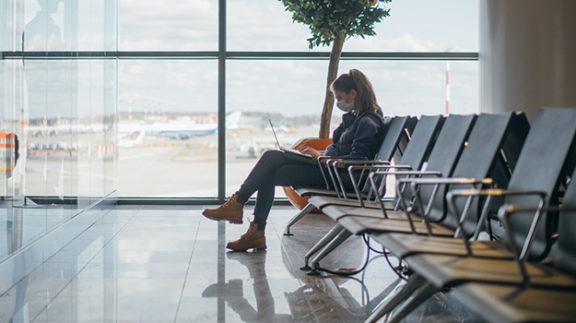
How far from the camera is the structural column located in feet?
20.9

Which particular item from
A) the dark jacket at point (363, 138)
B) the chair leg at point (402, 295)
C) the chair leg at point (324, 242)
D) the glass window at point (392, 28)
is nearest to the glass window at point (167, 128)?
the glass window at point (392, 28)

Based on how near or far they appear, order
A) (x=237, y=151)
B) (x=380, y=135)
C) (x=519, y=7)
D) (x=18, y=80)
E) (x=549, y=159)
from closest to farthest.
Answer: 1. (x=549, y=159)
2. (x=18, y=80)
3. (x=380, y=135)
4. (x=519, y=7)
5. (x=237, y=151)

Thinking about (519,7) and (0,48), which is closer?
(0,48)

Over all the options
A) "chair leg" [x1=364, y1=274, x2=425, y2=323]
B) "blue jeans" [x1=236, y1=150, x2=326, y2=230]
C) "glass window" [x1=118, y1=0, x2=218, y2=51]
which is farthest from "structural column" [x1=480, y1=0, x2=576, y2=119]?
"chair leg" [x1=364, y1=274, x2=425, y2=323]

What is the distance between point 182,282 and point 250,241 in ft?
3.69

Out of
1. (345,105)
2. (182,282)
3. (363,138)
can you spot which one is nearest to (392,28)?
(345,105)

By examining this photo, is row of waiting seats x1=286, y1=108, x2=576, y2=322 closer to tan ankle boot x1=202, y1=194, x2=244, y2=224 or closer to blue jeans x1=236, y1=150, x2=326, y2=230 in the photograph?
blue jeans x1=236, y1=150, x2=326, y2=230

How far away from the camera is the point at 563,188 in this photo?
11.6 ft

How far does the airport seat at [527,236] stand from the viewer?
1.97 metres

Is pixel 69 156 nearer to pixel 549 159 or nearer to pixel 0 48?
pixel 0 48

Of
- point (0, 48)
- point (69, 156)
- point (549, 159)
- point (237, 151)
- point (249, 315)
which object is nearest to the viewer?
point (549, 159)

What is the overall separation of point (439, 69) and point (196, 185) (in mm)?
2961

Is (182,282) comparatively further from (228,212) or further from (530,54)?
(530,54)

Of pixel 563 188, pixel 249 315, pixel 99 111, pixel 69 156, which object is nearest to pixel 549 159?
pixel 563 188
